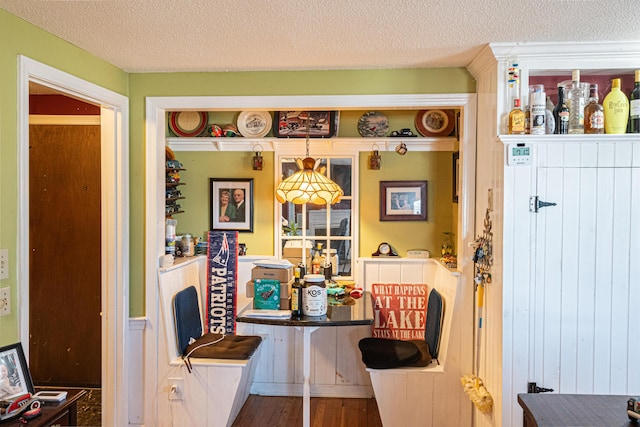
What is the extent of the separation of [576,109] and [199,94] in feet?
7.16

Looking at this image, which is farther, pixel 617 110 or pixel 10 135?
pixel 617 110

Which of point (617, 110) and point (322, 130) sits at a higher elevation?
point (322, 130)

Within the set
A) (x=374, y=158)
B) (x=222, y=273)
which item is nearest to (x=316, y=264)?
(x=222, y=273)

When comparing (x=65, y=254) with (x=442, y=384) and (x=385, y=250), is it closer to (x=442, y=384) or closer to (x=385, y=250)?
(x=385, y=250)

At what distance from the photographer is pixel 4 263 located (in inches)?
82.5

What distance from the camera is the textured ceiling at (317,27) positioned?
6.61ft

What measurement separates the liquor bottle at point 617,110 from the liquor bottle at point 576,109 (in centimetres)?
12

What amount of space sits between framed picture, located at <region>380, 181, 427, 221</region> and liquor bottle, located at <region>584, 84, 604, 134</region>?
145cm

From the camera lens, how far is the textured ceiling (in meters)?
2.02

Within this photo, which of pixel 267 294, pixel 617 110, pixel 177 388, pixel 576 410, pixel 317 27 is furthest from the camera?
pixel 177 388

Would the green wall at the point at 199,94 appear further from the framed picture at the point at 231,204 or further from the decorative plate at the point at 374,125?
the decorative plate at the point at 374,125

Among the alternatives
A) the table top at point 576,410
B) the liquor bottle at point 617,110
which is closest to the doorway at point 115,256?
the table top at point 576,410

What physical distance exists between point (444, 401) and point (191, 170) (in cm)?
258

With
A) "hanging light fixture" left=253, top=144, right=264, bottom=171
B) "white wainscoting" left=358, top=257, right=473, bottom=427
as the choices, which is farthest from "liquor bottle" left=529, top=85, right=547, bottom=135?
"hanging light fixture" left=253, top=144, right=264, bottom=171
